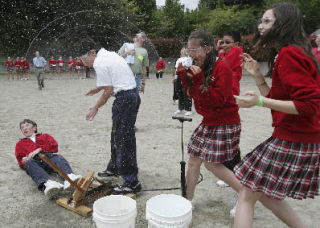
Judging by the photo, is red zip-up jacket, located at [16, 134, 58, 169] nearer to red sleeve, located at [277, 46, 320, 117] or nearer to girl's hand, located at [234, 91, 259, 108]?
girl's hand, located at [234, 91, 259, 108]

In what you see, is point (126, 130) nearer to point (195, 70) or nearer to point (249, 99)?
point (195, 70)

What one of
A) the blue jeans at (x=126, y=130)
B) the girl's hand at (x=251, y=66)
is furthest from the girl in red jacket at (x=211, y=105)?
the blue jeans at (x=126, y=130)

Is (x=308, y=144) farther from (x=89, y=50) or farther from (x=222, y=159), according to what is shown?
(x=89, y=50)

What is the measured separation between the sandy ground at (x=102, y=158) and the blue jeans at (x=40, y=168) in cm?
16

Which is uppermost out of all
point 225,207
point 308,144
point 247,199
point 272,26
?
point 272,26

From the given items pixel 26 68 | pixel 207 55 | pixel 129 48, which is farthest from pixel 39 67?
pixel 207 55

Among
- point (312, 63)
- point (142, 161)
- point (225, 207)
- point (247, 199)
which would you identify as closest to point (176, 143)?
point (142, 161)

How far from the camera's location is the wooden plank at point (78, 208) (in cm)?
296

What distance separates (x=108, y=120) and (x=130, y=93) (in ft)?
13.2

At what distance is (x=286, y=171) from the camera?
1893 millimetres

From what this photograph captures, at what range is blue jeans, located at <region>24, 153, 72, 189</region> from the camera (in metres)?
3.51

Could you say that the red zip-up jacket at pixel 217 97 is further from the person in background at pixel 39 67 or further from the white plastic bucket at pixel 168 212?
the person in background at pixel 39 67

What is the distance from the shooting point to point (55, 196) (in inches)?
133

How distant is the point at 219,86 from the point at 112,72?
3.99ft
